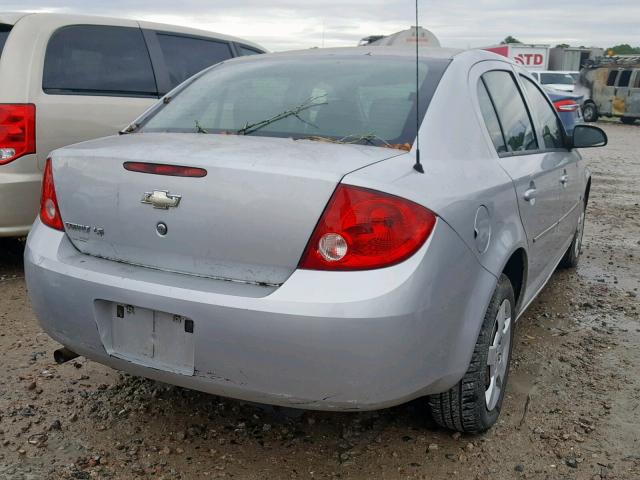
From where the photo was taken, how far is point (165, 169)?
2199 millimetres

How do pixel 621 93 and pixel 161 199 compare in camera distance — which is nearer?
pixel 161 199

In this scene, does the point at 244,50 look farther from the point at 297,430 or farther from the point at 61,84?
the point at 297,430

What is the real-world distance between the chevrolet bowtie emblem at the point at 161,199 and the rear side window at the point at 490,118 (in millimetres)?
1336

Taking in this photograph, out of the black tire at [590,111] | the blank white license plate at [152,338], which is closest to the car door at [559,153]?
the blank white license plate at [152,338]

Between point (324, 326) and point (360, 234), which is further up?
point (360, 234)

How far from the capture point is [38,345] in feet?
11.6

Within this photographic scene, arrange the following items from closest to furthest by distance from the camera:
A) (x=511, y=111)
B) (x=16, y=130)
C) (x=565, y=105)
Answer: (x=511, y=111) → (x=16, y=130) → (x=565, y=105)

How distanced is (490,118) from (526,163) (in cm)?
33

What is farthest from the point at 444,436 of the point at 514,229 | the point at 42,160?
the point at 42,160

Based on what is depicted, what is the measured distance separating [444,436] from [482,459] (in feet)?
0.62

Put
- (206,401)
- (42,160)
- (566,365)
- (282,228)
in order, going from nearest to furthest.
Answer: (282,228) < (206,401) < (566,365) < (42,160)

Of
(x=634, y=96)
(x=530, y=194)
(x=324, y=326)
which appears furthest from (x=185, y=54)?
(x=634, y=96)

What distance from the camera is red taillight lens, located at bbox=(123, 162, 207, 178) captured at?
2145mm

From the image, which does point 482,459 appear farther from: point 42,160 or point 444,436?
point 42,160
